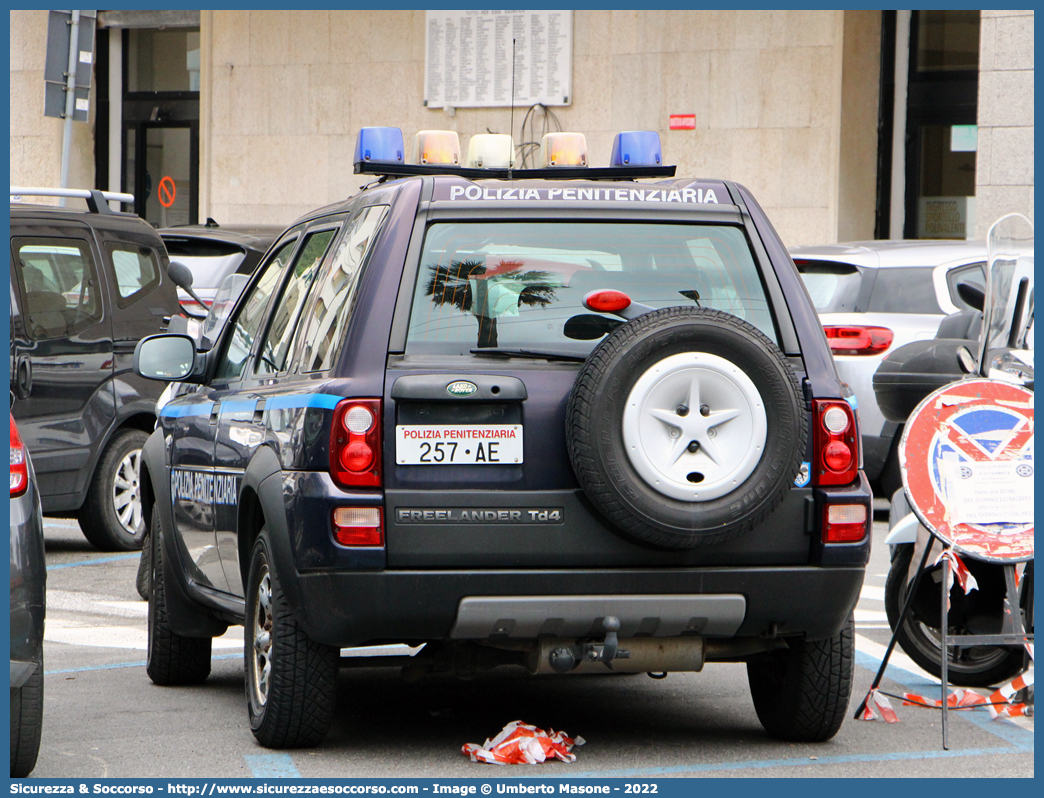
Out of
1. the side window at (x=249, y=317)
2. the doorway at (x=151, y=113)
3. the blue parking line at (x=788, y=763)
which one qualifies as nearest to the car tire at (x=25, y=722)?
the blue parking line at (x=788, y=763)

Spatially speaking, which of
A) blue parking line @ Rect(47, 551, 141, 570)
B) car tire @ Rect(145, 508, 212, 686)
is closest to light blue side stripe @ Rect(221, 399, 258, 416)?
car tire @ Rect(145, 508, 212, 686)

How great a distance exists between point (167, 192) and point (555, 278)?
17.0 meters

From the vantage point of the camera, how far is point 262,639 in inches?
192

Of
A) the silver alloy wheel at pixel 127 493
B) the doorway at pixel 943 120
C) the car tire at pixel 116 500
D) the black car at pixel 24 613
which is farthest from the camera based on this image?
the doorway at pixel 943 120

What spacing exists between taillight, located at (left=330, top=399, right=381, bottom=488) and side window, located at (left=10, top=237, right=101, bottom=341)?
204 inches

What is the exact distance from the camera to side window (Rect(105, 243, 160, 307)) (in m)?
9.66

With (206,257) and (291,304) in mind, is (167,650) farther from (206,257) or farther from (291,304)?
(206,257)

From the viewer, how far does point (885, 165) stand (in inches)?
698

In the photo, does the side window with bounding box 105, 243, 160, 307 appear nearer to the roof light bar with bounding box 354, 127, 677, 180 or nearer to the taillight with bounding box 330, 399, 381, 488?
the roof light bar with bounding box 354, 127, 677, 180

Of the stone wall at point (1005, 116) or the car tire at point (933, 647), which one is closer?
the car tire at point (933, 647)

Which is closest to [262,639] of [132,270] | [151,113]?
[132,270]

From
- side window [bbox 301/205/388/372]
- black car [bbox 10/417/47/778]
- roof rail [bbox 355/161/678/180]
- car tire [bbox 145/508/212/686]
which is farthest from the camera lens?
car tire [bbox 145/508/212/686]

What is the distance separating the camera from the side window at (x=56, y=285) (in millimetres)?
9086

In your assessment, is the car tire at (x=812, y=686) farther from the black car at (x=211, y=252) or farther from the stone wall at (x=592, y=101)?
the stone wall at (x=592, y=101)
